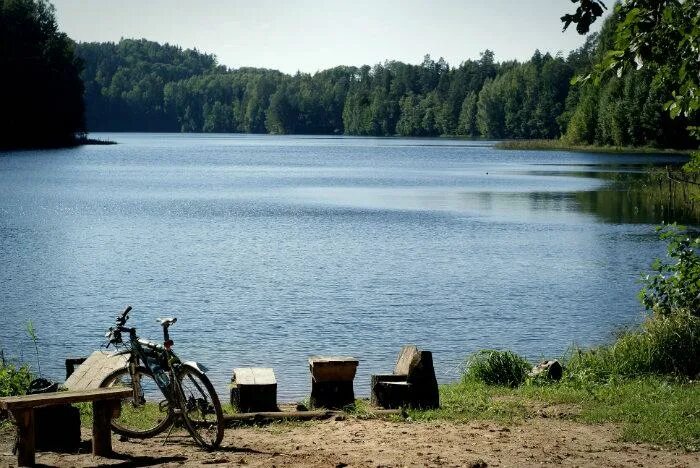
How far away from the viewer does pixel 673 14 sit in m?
10.1

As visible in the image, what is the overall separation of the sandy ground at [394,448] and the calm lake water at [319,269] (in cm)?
484

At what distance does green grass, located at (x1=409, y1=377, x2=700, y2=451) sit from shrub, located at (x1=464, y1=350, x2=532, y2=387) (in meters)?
0.76

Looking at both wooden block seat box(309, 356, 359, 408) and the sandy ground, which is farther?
wooden block seat box(309, 356, 359, 408)

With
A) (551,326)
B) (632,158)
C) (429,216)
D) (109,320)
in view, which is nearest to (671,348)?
(551,326)

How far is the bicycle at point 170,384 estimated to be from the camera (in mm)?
9641

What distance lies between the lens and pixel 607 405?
37.8 ft

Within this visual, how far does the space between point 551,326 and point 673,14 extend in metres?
12.2

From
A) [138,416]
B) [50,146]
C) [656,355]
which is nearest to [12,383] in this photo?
[138,416]

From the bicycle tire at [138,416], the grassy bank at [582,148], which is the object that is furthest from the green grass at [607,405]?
the grassy bank at [582,148]

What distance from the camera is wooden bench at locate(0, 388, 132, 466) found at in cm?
877

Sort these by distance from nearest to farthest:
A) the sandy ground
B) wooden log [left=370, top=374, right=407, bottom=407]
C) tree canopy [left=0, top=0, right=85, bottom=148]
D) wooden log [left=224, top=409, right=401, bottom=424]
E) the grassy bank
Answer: the sandy ground < wooden log [left=224, top=409, right=401, bottom=424] < wooden log [left=370, top=374, right=407, bottom=407] < the grassy bank < tree canopy [left=0, top=0, right=85, bottom=148]

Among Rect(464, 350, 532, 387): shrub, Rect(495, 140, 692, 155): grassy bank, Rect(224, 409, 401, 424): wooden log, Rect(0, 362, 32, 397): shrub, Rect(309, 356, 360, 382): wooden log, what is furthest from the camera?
Rect(495, 140, 692, 155): grassy bank

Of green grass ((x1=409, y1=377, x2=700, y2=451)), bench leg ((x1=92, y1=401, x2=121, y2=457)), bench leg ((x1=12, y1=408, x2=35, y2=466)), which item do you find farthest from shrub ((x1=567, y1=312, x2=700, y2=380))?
bench leg ((x1=12, y1=408, x2=35, y2=466))

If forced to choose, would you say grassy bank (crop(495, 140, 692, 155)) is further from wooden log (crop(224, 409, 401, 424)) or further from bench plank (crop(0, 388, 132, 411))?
bench plank (crop(0, 388, 132, 411))
